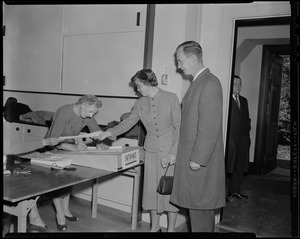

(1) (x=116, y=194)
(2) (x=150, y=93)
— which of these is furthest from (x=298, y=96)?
(1) (x=116, y=194)

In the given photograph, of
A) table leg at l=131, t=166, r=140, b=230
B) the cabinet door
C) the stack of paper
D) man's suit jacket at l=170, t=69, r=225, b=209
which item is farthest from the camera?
the cabinet door

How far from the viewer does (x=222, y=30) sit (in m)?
2.84

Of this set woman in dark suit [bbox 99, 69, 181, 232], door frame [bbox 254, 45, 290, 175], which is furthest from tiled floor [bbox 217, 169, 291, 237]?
woman in dark suit [bbox 99, 69, 181, 232]

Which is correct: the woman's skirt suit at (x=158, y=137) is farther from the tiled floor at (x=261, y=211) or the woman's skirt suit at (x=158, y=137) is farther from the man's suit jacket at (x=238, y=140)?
the man's suit jacket at (x=238, y=140)

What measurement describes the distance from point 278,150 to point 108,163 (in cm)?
411

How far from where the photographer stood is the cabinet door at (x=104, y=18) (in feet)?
10.6

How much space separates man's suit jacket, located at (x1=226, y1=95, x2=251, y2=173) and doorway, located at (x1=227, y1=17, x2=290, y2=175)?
2.95 feet

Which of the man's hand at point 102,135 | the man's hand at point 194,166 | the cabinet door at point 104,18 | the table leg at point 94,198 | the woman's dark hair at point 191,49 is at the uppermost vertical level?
the cabinet door at point 104,18

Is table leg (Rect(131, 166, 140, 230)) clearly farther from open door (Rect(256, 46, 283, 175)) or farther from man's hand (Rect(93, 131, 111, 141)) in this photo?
open door (Rect(256, 46, 283, 175))

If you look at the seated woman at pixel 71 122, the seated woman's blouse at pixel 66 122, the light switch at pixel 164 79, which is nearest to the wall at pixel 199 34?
the light switch at pixel 164 79

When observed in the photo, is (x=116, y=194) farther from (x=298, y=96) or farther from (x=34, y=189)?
(x=298, y=96)

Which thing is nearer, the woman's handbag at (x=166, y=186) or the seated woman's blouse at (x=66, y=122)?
the woman's handbag at (x=166, y=186)

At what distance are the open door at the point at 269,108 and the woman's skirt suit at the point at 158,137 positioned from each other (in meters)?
2.83

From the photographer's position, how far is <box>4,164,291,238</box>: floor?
2974 mm
